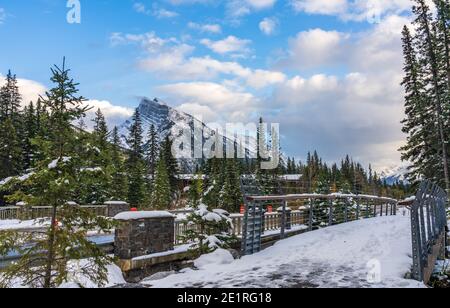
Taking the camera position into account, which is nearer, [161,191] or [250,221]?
[250,221]

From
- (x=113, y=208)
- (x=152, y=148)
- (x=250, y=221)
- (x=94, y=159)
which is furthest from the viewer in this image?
(x=152, y=148)

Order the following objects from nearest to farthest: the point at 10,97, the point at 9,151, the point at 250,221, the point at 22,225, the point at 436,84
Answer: the point at 250,221
the point at 22,225
the point at 436,84
the point at 9,151
the point at 10,97

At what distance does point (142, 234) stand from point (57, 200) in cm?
349

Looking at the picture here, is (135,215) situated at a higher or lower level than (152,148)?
lower

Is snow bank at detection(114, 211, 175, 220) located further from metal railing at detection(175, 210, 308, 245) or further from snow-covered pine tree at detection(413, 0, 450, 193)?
snow-covered pine tree at detection(413, 0, 450, 193)

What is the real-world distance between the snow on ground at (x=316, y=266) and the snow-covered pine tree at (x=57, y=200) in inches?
71.7

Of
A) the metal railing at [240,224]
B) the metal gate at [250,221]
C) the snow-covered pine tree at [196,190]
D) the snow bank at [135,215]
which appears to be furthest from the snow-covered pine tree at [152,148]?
the metal gate at [250,221]

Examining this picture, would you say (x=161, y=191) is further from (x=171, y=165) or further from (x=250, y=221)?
(x=250, y=221)

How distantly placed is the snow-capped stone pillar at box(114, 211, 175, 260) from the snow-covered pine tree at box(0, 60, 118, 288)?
7.90 ft

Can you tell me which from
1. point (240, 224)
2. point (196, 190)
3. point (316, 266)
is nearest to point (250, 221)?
point (196, 190)

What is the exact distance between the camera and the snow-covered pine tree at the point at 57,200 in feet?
23.9

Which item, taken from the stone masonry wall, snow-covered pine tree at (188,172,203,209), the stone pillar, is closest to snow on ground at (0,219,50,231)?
the stone masonry wall

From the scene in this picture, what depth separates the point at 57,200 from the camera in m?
7.66

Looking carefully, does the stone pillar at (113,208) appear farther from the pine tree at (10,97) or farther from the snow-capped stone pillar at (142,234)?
the pine tree at (10,97)
